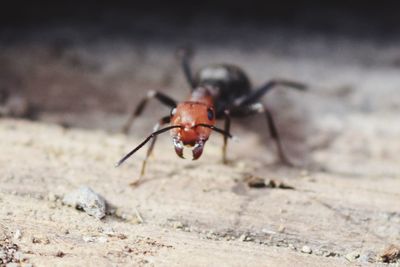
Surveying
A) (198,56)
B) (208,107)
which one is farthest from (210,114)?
(198,56)

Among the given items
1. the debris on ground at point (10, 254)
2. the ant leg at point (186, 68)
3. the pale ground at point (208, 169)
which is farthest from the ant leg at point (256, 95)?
the debris on ground at point (10, 254)

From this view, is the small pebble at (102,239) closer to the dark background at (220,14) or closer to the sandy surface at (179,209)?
the sandy surface at (179,209)

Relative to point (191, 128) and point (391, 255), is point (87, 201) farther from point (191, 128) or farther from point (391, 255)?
point (391, 255)

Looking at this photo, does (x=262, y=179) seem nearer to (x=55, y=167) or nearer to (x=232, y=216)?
(x=232, y=216)

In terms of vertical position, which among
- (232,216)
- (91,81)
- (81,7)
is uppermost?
(81,7)

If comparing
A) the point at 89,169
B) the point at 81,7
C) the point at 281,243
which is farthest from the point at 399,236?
the point at 81,7

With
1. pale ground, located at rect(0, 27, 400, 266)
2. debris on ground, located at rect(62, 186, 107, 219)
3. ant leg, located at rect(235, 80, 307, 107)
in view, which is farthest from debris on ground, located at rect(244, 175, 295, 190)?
ant leg, located at rect(235, 80, 307, 107)

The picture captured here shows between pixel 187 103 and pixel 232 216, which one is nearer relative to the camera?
pixel 232 216
